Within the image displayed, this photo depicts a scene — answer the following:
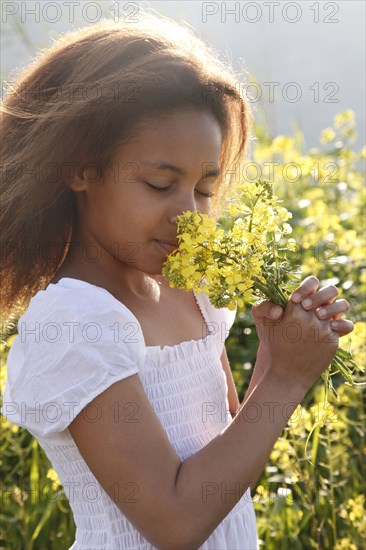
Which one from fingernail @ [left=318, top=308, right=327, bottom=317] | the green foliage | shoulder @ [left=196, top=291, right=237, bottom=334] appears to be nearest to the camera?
Result: fingernail @ [left=318, top=308, right=327, bottom=317]

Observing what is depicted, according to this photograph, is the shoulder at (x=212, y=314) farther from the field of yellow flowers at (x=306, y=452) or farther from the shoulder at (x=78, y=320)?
the shoulder at (x=78, y=320)

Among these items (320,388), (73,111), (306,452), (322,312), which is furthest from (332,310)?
(320,388)

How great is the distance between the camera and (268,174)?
444cm

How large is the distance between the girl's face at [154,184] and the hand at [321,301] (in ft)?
0.81

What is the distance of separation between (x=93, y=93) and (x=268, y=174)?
2.86m

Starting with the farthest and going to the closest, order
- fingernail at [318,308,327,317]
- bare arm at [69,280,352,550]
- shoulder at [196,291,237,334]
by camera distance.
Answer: shoulder at [196,291,237,334] → fingernail at [318,308,327,317] → bare arm at [69,280,352,550]

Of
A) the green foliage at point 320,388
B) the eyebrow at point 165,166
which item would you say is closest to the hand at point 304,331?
the green foliage at point 320,388

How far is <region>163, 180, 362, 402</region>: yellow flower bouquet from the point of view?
1446 millimetres

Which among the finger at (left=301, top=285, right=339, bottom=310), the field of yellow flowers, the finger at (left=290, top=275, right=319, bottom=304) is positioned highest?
the finger at (left=290, top=275, right=319, bottom=304)

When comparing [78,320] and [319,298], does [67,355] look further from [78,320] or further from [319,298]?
[319,298]

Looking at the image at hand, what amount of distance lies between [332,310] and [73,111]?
61 cm

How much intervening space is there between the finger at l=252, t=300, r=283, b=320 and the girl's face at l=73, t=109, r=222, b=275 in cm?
19

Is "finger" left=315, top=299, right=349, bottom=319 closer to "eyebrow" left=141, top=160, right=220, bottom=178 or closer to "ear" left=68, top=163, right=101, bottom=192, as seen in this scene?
"eyebrow" left=141, top=160, right=220, bottom=178

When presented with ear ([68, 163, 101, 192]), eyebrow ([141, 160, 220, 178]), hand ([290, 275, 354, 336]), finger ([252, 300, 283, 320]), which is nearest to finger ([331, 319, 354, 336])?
hand ([290, 275, 354, 336])
